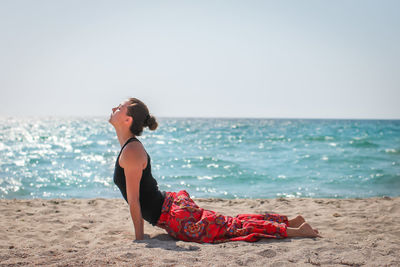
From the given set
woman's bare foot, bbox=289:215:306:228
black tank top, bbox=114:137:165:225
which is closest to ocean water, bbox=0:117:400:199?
woman's bare foot, bbox=289:215:306:228

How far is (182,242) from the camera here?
12.5 feet

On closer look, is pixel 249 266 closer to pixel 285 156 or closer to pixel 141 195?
pixel 141 195

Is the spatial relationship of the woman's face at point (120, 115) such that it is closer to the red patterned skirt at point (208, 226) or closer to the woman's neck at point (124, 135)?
the woman's neck at point (124, 135)

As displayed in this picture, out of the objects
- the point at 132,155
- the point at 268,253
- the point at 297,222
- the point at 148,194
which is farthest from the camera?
the point at 297,222

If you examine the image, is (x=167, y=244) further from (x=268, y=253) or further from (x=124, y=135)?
(x=124, y=135)

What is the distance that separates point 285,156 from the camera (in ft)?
58.5

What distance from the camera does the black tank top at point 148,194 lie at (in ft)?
12.7

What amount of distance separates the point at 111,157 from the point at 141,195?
15.4 metres

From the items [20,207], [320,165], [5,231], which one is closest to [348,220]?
[5,231]

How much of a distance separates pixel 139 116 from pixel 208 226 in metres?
1.48

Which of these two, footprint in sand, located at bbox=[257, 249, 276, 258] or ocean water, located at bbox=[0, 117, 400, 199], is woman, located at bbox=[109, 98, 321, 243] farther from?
ocean water, located at bbox=[0, 117, 400, 199]

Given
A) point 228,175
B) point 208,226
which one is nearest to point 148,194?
point 208,226

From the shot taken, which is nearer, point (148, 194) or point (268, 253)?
point (268, 253)

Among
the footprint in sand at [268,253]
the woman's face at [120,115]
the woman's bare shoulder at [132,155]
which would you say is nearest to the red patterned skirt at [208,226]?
the footprint in sand at [268,253]
